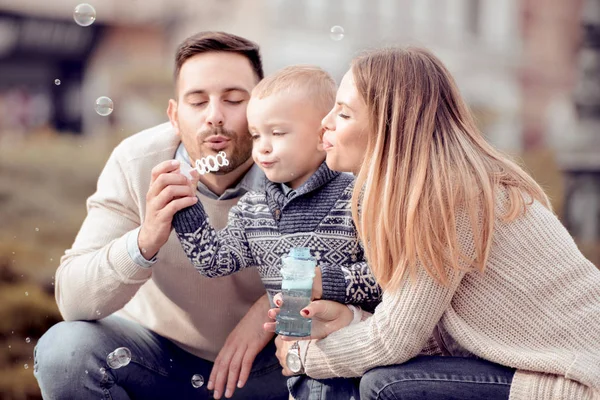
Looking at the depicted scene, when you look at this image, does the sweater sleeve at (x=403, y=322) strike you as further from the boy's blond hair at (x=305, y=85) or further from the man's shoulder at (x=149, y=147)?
the man's shoulder at (x=149, y=147)

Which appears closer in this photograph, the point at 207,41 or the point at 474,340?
the point at 474,340

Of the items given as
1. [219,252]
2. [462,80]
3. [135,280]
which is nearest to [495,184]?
[219,252]

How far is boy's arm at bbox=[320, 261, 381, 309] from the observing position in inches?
79.4

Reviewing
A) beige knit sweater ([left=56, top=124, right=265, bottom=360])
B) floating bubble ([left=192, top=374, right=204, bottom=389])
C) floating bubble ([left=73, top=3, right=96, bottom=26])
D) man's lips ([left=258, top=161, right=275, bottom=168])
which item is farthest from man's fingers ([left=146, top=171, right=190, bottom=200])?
floating bubble ([left=73, top=3, right=96, bottom=26])

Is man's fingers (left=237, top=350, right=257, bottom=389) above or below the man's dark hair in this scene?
below

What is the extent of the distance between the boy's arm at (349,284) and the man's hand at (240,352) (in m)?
0.35

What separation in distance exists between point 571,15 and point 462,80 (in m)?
1.27

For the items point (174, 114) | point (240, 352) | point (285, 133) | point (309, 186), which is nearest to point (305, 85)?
point (285, 133)

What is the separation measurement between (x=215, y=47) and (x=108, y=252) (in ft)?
2.09

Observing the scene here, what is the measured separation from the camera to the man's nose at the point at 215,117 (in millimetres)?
2289

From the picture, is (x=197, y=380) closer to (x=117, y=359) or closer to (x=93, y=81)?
(x=117, y=359)

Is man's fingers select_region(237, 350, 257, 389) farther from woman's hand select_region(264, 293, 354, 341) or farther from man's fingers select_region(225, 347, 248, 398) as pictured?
woman's hand select_region(264, 293, 354, 341)

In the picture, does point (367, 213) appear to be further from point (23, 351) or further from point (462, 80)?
point (462, 80)

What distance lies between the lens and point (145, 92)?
5586 mm
